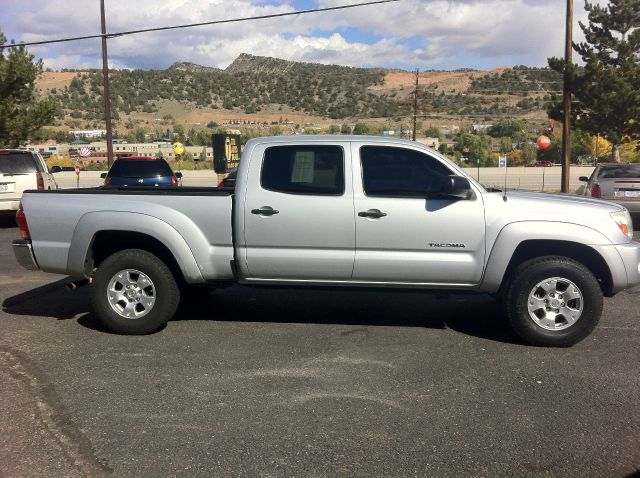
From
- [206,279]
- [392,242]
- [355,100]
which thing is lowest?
[206,279]

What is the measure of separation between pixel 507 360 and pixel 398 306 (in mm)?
2016

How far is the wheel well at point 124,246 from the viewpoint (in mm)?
6117

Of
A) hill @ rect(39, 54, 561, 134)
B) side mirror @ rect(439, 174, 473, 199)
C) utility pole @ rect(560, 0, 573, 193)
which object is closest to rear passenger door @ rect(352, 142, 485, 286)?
side mirror @ rect(439, 174, 473, 199)

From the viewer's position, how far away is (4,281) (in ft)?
28.6

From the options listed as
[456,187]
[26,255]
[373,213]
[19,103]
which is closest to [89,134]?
Answer: [19,103]

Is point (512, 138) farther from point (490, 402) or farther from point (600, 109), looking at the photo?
point (490, 402)

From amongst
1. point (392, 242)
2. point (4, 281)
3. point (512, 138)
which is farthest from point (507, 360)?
point (512, 138)

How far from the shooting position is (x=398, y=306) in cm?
723

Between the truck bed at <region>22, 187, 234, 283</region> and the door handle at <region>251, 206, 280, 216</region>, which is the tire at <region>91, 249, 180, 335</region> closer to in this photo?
the truck bed at <region>22, 187, 234, 283</region>

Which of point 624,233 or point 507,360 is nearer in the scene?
point 507,360

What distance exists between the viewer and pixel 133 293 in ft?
19.9

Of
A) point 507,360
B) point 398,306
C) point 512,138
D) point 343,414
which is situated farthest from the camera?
point 512,138

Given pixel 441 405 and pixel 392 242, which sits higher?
pixel 392 242

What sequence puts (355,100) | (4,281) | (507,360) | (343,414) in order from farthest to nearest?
1. (355,100)
2. (4,281)
3. (507,360)
4. (343,414)
